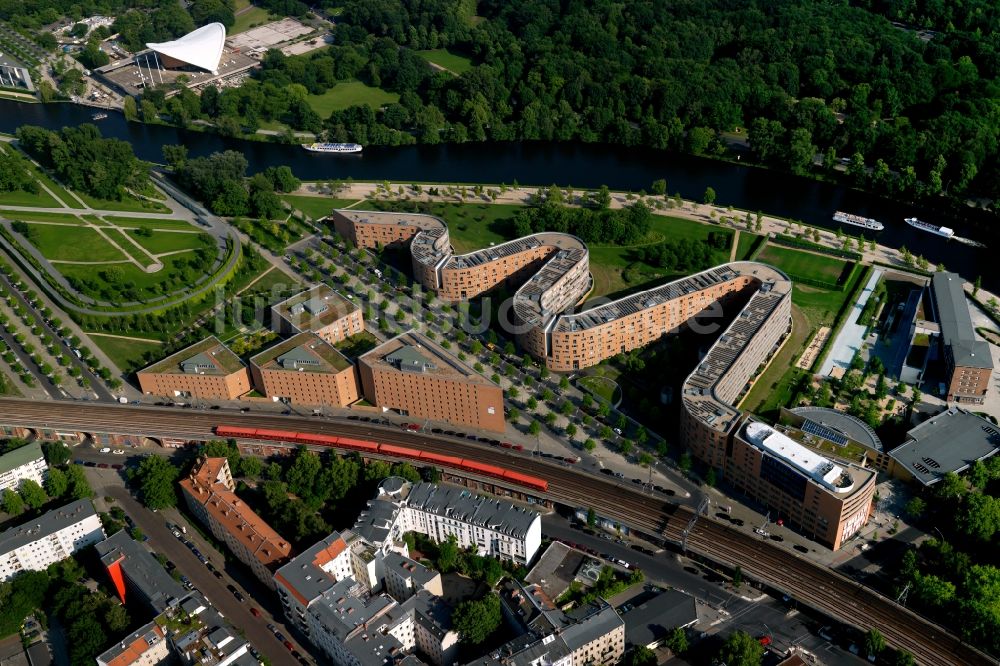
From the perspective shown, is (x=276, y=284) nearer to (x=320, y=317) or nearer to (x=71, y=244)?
(x=320, y=317)

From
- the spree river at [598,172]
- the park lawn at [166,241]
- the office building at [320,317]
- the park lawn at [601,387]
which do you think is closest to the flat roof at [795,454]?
the park lawn at [601,387]

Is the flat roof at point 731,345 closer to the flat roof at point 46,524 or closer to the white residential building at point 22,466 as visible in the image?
the flat roof at point 46,524

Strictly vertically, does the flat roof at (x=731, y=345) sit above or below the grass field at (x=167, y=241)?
above

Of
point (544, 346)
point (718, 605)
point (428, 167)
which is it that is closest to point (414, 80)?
point (428, 167)

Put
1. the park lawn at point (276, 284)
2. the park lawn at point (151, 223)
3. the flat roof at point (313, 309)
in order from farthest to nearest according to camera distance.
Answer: the park lawn at point (151, 223), the park lawn at point (276, 284), the flat roof at point (313, 309)

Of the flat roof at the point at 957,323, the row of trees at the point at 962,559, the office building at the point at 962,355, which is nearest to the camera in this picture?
the row of trees at the point at 962,559

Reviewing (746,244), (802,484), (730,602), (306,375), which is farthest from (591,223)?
(730,602)

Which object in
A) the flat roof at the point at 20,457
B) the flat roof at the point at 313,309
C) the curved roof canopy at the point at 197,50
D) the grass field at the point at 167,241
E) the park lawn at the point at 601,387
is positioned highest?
the curved roof canopy at the point at 197,50

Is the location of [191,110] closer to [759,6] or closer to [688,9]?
[688,9]

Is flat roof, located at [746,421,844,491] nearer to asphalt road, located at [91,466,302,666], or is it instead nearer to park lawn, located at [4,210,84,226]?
asphalt road, located at [91,466,302,666]
